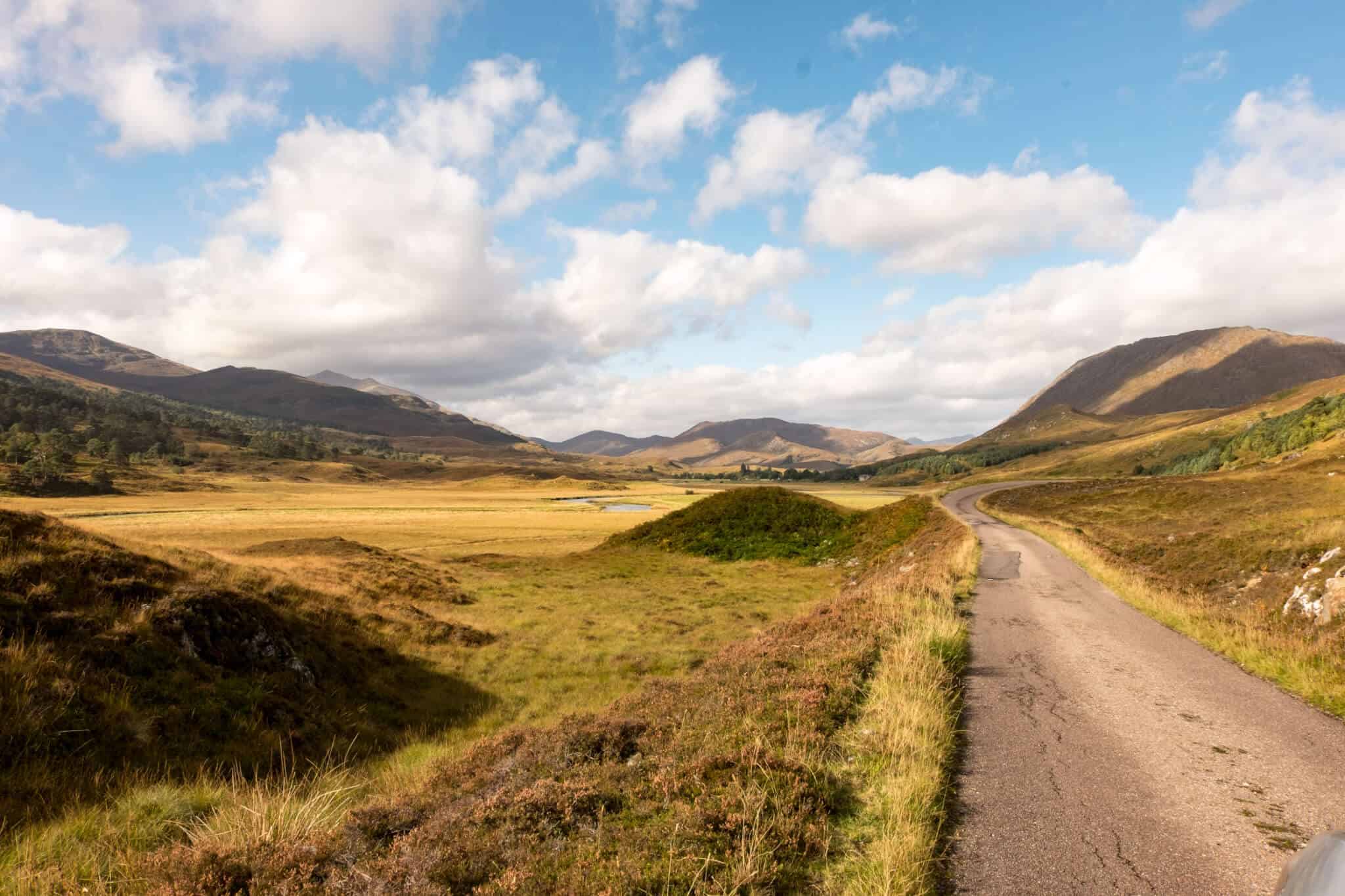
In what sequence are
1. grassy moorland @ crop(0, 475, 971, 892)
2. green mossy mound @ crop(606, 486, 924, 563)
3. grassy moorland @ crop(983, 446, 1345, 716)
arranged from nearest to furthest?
grassy moorland @ crop(0, 475, 971, 892), grassy moorland @ crop(983, 446, 1345, 716), green mossy mound @ crop(606, 486, 924, 563)

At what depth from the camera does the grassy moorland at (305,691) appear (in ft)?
20.6

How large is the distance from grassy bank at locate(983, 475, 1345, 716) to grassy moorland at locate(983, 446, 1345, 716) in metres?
0.05

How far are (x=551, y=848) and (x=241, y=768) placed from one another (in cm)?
711

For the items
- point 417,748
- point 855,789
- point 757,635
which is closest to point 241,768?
point 417,748

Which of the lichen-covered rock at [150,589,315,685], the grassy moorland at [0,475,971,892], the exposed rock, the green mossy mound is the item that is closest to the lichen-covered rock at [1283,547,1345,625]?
the exposed rock

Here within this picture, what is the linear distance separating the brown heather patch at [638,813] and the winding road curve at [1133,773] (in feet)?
2.36

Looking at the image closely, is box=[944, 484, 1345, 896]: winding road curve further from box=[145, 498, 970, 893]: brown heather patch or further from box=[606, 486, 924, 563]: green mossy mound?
box=[606, 486, 924, 563]: green mossy mound

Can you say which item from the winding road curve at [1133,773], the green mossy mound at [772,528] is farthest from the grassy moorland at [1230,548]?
the green mossy mound at [772,528]

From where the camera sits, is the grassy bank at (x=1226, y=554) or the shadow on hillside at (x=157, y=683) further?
the grassy bank at (x=1226, y=554)

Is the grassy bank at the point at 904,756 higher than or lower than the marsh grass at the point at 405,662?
higher

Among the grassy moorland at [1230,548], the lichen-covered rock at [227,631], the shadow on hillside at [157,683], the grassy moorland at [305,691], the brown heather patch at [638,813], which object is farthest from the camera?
the grassy moorland at [1230,548]

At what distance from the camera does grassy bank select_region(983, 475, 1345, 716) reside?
12562 mm

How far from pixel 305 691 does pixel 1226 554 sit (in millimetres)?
38027

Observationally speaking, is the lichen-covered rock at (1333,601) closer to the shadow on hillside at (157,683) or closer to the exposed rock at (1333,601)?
the exposed rock at (1333,601)
